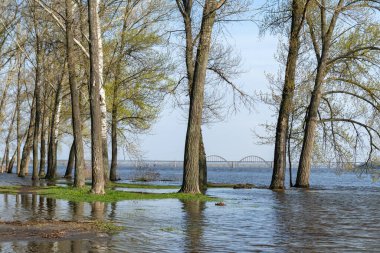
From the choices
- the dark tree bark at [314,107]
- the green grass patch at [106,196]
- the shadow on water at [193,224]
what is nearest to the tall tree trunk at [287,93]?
the dark tree bark at [314,107]

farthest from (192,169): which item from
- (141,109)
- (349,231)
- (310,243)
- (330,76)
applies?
(141,109)

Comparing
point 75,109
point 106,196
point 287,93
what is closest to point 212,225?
point 106,196

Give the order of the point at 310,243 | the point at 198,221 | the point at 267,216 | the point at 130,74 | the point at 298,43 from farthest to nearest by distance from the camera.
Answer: the point at 130,74
the point at 298,43
the point at 267,216
the point at 198,221
the point at 310,243

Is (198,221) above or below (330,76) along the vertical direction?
below

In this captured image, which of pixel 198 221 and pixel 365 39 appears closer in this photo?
pixel 198 221

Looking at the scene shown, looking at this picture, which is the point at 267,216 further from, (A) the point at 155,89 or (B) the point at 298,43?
(A) the point at 155,89

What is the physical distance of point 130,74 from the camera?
3725 centimetres

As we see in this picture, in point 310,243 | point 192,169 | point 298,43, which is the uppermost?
point 298,43

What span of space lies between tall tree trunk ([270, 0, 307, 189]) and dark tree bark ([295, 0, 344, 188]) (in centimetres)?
214

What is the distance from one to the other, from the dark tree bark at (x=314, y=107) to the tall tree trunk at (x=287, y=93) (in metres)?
2.14

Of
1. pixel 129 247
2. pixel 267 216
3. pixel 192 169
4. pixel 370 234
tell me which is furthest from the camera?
pixel 192 169

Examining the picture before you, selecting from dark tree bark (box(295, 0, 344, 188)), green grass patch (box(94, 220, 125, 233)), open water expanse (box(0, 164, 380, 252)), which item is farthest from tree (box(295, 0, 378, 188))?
green grass patch (box(94, 220, 125, 233))

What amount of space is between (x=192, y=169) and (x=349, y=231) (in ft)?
32.2

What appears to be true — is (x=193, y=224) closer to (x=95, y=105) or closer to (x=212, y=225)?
(x=212, y=225)
